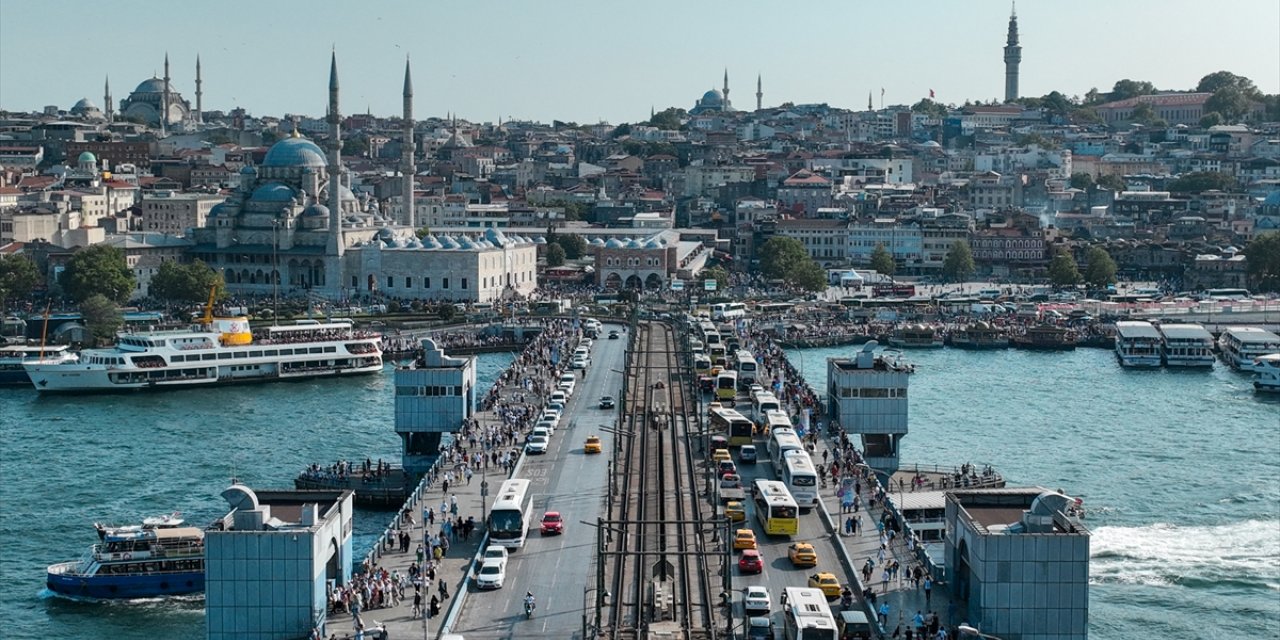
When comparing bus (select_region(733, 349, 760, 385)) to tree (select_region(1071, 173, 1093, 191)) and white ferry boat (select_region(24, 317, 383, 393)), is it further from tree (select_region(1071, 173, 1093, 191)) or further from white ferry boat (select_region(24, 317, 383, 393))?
tree (select_region(1071, 173, 1093, 191))

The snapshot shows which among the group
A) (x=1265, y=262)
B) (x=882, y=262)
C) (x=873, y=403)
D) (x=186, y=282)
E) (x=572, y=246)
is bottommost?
Answer: (x=873, y=403)

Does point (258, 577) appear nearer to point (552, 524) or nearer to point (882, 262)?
point (552, 524)

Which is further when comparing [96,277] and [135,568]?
[96,277]

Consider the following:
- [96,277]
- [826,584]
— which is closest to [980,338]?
[96,277]

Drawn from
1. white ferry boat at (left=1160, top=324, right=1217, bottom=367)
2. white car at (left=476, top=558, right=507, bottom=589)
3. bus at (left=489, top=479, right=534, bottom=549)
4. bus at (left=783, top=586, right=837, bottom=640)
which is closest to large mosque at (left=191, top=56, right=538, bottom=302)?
white ferry boat at (left=1160, top=324, right=1217, bottom=367)

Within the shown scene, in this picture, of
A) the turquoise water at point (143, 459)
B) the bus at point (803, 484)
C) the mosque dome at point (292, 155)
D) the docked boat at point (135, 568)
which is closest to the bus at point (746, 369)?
the turquoise water at point (143, 459)

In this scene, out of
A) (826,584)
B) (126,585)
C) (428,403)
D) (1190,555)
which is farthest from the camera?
(428,403)

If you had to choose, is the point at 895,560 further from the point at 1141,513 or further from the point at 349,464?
the point at 349,464
